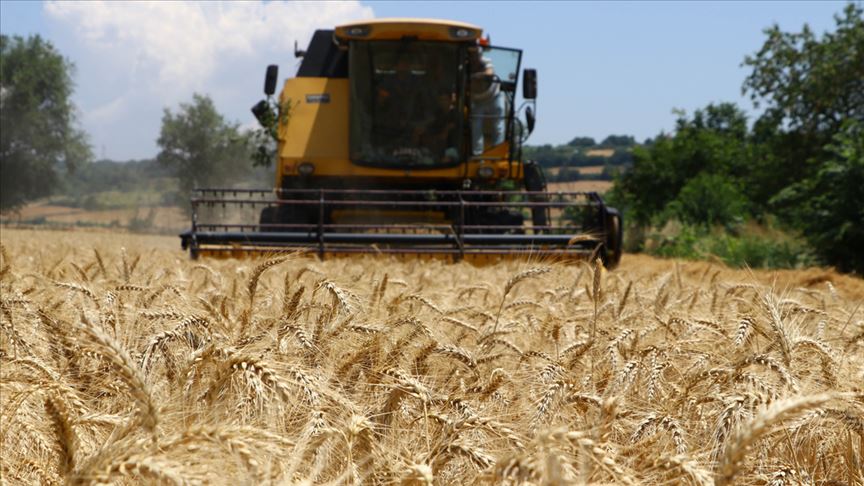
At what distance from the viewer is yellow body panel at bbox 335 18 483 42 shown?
10.4 metres

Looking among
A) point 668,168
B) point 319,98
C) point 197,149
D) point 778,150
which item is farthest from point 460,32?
point 197,149

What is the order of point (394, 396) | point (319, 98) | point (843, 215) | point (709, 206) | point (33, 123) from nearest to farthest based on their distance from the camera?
point (394, 396), point (319, 98), point (843, 215), point (709, 206), point (33, 123)

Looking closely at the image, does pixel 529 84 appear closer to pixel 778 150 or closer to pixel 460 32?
pixel 460 32

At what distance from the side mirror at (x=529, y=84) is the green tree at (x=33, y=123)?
4304 cm

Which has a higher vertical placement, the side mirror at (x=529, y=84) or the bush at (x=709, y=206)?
the side mirror at (x=529, y=84)

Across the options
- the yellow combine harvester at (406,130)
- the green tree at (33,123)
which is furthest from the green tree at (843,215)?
the green tree at (33,123)

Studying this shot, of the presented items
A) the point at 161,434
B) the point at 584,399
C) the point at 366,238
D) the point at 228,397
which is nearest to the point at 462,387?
the point at 584,399

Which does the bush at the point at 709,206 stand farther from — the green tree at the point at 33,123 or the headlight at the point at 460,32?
the green tree at the point at 33,123

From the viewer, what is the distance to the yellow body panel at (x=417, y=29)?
34.2ft

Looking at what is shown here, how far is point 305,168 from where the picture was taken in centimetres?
1084

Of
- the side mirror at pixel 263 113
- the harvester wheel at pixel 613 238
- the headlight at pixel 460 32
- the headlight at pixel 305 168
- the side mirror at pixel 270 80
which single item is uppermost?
the headlight at pixel 460 32

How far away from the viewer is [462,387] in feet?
7.04

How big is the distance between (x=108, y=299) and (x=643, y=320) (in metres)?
1.94

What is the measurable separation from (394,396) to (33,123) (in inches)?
2027
